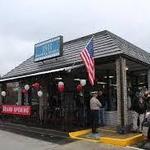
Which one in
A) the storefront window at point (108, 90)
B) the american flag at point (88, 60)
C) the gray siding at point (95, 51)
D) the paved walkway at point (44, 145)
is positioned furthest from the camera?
the storefront window at point (108, 90)

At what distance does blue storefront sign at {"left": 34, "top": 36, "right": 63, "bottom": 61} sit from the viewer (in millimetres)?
19609

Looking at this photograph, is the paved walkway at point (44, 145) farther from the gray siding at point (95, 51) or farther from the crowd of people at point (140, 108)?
the gray siding at point (95, 51)

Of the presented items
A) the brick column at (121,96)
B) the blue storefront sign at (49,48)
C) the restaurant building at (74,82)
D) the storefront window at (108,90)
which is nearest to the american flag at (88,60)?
the restaurant building at (74,82)

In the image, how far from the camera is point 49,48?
2042 cm

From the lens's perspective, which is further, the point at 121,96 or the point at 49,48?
the point at 49,48

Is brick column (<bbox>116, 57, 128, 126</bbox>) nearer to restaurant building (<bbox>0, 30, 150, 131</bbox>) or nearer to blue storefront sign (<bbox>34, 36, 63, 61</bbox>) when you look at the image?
restaurant building (<bbox>0, 30, 150, 131</bbox>)

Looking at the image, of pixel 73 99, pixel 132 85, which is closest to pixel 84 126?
pixel 73 99

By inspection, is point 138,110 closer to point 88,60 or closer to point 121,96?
point 121,96

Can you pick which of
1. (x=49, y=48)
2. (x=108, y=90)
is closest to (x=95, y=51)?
(x=108, y=90)

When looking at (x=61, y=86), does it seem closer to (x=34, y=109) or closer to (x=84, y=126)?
(x=84, y=126)

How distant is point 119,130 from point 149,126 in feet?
6.28

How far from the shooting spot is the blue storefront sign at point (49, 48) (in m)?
19.6

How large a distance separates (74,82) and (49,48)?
7.84 feet

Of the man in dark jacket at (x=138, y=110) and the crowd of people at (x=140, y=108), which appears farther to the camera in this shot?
the man in dark jacket at (x=138, y=110)
